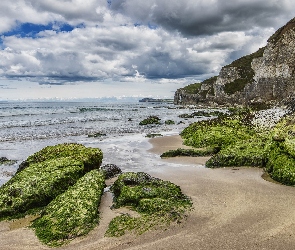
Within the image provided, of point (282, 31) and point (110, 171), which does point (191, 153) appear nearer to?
point (110, 171)

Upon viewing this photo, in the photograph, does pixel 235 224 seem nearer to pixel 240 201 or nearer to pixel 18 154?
pixel 240 201

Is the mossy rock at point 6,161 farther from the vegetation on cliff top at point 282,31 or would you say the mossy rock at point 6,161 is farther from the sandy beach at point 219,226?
the vegetation on cliff top at point 282,31

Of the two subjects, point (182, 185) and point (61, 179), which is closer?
point (61, 179)

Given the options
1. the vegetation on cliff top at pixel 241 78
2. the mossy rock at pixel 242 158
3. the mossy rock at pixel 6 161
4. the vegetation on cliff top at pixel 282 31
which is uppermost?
the vegetation on cliff top at pixel 282 31

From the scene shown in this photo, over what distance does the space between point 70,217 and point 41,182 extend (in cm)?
316

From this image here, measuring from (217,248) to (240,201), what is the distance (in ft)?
12.0

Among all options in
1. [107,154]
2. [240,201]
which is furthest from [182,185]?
[107,154]

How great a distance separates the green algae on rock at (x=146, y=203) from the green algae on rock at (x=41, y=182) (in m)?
2.13

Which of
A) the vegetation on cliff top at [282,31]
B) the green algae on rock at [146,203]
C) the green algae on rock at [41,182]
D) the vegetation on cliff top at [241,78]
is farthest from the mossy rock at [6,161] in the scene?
the vegetation on cliff top at [241,78]

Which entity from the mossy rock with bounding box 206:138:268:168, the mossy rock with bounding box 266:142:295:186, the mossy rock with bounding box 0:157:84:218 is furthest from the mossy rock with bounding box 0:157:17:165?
the mossy rock with bounding box 266:142:295:186

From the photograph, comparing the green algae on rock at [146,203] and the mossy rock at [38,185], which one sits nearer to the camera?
the green algae on rock at [146,203]

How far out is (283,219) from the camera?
9117 millimetres

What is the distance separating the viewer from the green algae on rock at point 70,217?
28.8ft

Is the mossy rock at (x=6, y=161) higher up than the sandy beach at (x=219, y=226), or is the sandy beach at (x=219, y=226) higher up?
the sandy beach at (x=219, y=226)
